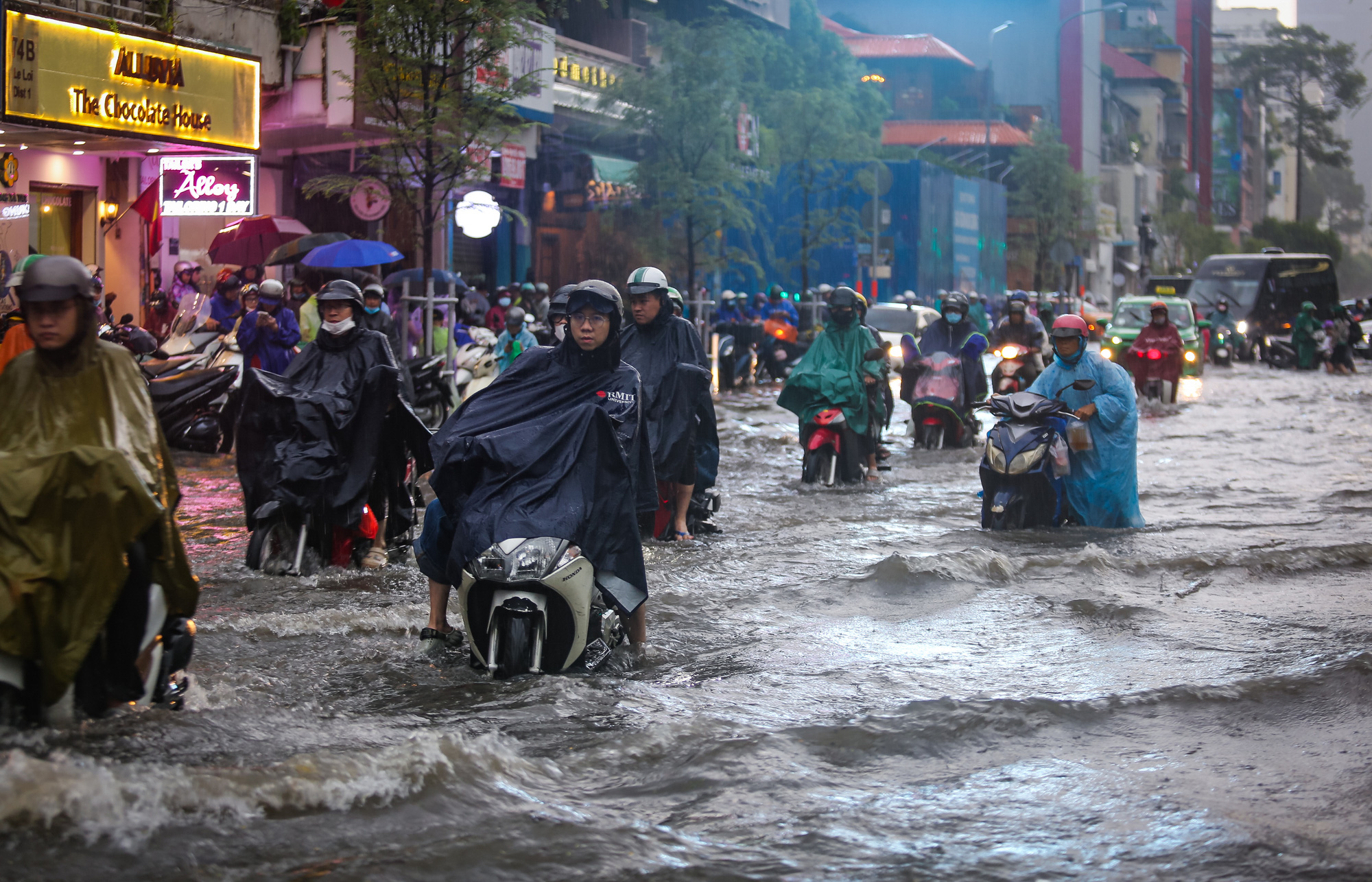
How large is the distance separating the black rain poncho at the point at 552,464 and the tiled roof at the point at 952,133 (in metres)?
55.9

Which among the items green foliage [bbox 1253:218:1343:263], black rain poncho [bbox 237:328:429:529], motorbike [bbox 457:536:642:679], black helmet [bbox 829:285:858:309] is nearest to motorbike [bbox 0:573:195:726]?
motorbike [bbox 457:536:642:679]

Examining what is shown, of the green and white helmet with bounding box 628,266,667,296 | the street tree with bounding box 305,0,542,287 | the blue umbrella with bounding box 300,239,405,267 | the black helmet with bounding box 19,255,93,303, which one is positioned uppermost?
the street tree with bounding box 305,0,542,287

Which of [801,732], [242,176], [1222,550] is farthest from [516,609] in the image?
[242,176]

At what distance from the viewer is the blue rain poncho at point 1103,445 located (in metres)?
9.56

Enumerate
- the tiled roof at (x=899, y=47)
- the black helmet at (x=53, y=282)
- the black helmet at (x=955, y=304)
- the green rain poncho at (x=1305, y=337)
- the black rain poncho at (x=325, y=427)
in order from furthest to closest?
the tiled roof at (x=899, y=47)
the green rain poncho at (x=1305, y=337)
the black helmet at (x=955, y=304)
the black rain poncho at (x=325, y=427)
the black helmet at (x=53, y=282)

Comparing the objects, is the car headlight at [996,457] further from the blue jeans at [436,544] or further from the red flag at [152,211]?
the red flag at [152,211]

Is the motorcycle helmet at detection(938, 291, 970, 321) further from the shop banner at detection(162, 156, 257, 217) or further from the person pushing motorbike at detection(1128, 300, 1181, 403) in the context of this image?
the shop banner at detection(162, 156, 257, 217)

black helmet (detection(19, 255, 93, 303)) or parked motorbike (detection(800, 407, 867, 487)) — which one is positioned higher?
black helmet (detection(19, 255, 93, 303))

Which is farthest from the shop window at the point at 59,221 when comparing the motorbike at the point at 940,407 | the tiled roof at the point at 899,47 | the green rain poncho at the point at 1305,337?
the tiled roof at the point at 899,47

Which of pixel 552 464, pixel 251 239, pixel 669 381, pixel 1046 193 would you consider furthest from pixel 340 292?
pixel 1046 193

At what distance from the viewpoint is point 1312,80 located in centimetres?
9675

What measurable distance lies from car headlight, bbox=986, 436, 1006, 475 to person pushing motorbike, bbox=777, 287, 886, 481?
270 cm

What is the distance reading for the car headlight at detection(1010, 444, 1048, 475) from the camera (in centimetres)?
961

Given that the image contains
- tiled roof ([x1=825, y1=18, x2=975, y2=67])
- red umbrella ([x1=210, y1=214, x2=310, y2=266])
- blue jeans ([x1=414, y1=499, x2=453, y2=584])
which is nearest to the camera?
blue jeans ([x1=414, y1=499, x2=453, y2=584])
